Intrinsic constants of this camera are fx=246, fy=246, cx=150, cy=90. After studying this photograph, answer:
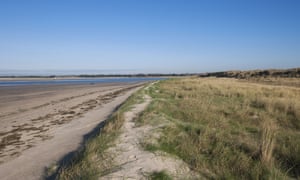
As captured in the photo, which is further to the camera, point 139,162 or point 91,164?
point 139,162

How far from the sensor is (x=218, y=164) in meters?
5.26

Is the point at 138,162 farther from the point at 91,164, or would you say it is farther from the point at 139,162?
the point at 91,164

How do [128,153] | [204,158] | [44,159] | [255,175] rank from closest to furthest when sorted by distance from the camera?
[255,175] < [204,158] < [128,153] < [44,159]

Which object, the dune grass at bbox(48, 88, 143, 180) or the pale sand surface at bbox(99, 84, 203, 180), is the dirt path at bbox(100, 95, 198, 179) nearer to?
the pale sand surface at bbox(99, 84, 203, 180)

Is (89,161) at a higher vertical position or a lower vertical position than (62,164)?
higher

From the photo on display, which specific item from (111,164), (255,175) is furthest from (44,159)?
(255,175)

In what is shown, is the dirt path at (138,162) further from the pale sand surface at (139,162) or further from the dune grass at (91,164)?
the dune grass at (91,164)

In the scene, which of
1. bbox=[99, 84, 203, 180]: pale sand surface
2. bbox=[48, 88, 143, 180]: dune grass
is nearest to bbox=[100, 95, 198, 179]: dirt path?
bbox=[99, 84, 203, 180]: pale sand surface

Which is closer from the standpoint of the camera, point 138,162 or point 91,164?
point 91,164

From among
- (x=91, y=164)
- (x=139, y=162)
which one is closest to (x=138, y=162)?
(x=139, y=162)

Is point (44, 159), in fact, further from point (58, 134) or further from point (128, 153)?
point (58, 134)

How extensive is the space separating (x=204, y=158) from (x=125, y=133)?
3.15m

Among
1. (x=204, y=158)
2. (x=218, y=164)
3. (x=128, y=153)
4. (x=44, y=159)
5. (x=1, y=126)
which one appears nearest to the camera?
(x=218, y=164)

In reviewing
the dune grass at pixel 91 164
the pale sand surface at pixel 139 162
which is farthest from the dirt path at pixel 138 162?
the dune grass at pixel 91 164
